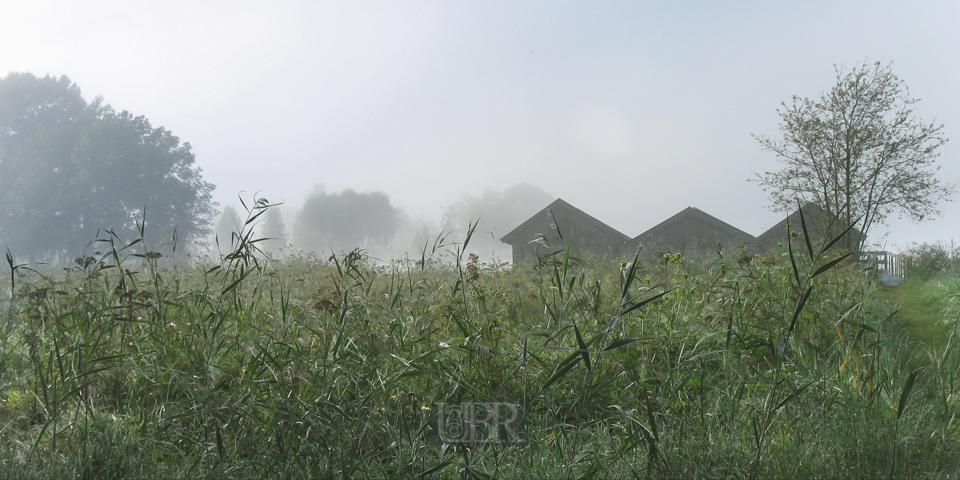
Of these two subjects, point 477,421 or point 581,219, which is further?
point 581,219

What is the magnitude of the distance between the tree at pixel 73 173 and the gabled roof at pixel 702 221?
33660 millimetres

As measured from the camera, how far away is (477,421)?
275 centimetres

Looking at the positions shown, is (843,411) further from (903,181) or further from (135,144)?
(135,144)

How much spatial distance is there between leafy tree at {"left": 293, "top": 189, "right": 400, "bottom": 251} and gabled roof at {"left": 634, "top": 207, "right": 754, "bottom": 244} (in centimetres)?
5064

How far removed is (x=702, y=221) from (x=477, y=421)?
19986 mm

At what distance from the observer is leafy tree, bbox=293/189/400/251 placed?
69.0 metres

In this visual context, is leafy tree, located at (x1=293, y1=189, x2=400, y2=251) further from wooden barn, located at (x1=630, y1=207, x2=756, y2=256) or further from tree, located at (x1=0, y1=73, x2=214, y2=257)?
wooden barn, located at (x1=630, y1=207, x2=756, y2=256)

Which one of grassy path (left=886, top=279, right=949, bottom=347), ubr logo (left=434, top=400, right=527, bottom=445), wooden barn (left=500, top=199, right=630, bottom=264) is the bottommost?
ubr logo (left=434, top=400, right=527, bottom=445)

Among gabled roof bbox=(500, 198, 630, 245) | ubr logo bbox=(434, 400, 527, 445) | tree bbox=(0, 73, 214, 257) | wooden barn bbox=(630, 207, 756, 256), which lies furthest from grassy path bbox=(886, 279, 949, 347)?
tree bbox=(0, 73, 214, 257)

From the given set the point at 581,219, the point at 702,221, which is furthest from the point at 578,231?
the point at 702,221

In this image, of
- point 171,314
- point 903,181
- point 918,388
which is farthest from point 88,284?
point 903,181

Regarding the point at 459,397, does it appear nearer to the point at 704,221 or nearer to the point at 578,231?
the point at 578,231

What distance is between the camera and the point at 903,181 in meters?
17.4

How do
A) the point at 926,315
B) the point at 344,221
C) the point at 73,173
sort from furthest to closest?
the point at 344,221
the point at 73,173
the point at 926,315
